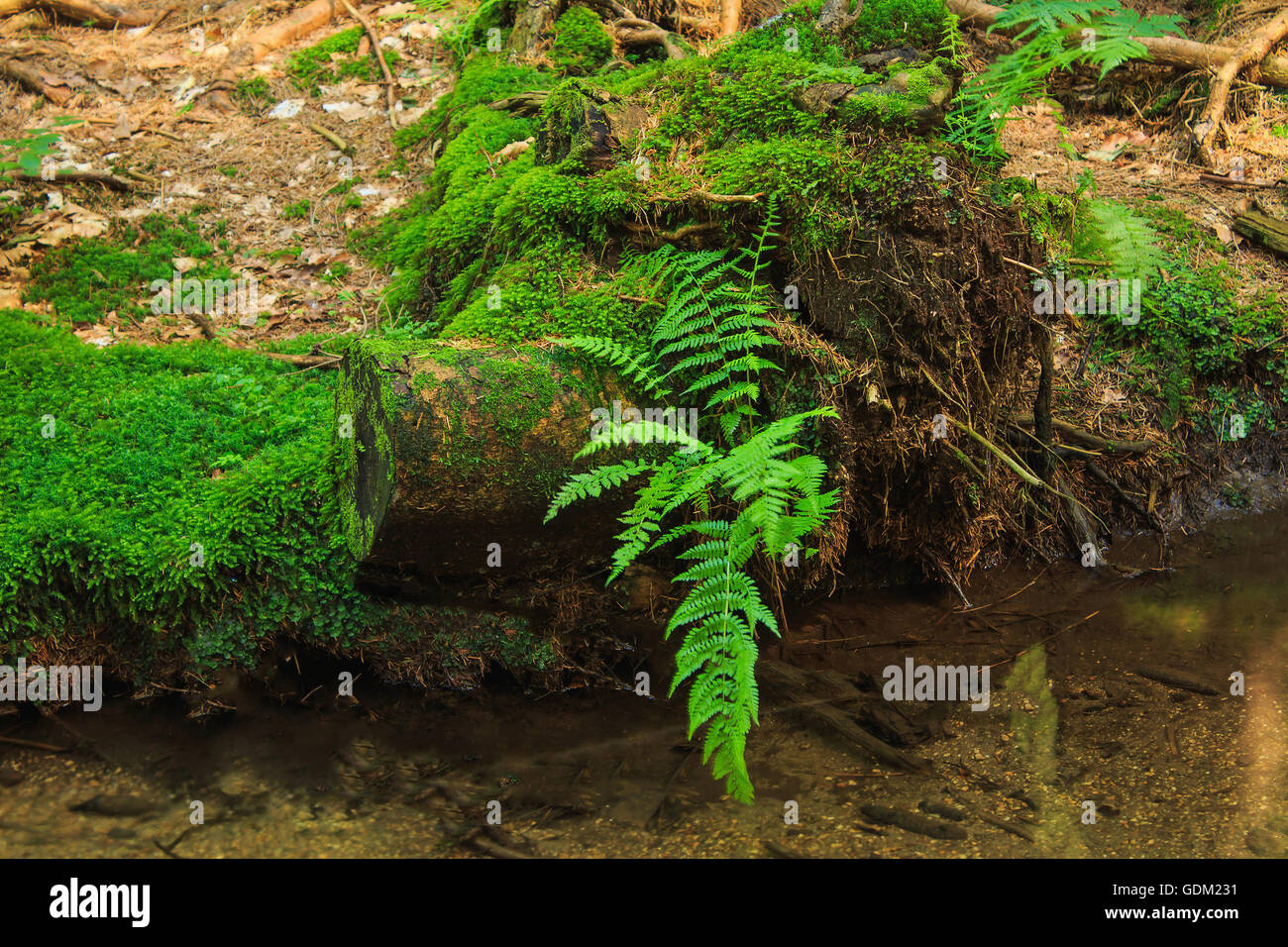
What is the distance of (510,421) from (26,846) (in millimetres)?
2336

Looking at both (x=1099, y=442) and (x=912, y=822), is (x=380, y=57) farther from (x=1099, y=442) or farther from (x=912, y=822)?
(x=912, y=822)

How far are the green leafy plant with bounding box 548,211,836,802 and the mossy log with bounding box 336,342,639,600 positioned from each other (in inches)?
6.6

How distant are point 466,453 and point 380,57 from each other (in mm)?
5626

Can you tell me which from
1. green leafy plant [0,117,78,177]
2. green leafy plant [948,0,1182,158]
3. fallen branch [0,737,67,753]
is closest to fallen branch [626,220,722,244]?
green leafy plant [948,0,1182,158]

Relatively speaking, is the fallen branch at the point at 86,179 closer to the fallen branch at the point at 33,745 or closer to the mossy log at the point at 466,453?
the mossy log at the point at 466,453

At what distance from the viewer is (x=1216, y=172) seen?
6980mm

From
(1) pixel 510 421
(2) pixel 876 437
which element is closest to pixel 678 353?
(1) pixel 510 421

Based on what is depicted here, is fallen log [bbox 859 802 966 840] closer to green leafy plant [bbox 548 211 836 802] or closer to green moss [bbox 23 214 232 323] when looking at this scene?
green leafy plant [bbox 548 211 836 802]

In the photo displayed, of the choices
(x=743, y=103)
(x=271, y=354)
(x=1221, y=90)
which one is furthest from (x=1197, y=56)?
(x=271, y=354)

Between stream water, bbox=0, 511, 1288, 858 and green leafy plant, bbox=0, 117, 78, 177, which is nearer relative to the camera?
stream water, bbox=0, 511, 1288, 858

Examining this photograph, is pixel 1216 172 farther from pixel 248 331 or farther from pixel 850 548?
pixel 248 331

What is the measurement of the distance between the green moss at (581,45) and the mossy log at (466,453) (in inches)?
145

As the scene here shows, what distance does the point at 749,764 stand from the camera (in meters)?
3.67

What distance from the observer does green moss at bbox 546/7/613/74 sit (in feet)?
21.5
